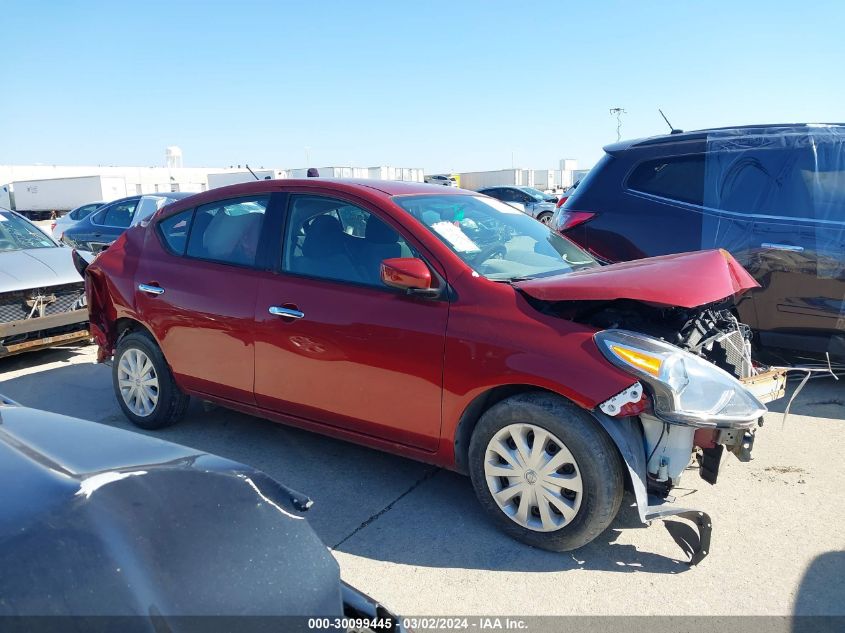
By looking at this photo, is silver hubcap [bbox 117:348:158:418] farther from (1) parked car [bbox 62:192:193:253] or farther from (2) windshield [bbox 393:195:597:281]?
(1) parked car [bbox 62:192:193:253]

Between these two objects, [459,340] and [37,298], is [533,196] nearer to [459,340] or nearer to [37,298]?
[37,298]

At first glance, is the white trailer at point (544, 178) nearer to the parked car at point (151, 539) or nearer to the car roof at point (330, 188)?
the car roof at point (330, 188)

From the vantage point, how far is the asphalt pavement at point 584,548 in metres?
2.76

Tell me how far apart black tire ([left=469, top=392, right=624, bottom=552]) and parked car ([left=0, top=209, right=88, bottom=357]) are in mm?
5096

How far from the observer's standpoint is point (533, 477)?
3.04 metres

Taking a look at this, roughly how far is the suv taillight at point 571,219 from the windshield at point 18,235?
5559 mm

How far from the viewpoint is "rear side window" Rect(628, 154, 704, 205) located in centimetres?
543

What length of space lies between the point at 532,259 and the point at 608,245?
2.07 m

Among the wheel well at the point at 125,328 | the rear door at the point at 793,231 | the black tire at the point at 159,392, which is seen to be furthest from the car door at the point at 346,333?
the rear door at the point at 793,231

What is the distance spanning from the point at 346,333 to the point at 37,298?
174 inches

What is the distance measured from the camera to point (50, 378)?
6.25 m

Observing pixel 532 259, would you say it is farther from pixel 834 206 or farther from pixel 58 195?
pixel 58 195

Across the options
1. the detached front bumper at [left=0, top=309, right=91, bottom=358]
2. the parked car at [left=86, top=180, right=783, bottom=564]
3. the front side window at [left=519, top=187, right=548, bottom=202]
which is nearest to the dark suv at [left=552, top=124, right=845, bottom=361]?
the parked car at [left=86, top=180, right=783, bottom=564]

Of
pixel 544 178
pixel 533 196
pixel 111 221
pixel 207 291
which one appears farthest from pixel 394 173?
pixel 207 291
